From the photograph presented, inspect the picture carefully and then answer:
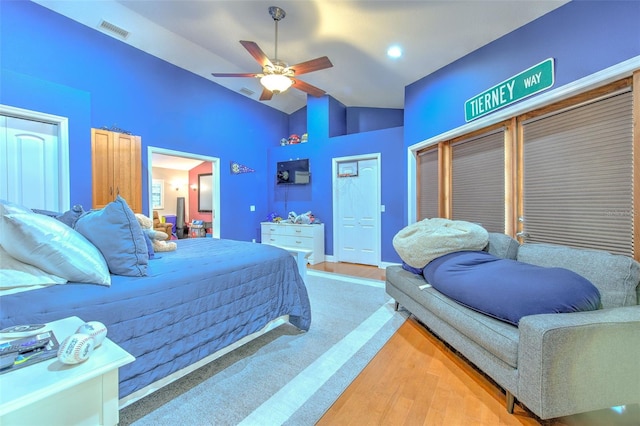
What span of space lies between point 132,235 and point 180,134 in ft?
11.1

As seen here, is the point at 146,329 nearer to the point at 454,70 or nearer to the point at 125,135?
the point at 125,135

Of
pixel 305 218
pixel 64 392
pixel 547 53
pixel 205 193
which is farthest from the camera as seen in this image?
pixel 205 193

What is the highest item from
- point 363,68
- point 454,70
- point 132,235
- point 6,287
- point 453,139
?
point 363,68

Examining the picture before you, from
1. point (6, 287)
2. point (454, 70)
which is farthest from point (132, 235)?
point (454, 70)

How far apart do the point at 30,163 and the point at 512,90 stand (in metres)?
4.90

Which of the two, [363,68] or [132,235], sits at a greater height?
[363,68]

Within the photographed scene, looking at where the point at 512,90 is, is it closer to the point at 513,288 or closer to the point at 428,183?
the point at 428,183

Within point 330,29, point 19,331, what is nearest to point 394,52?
point 330,29

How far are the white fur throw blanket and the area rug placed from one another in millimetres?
701

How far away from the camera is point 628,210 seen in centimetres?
181

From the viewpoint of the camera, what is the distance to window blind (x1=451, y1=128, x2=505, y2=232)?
2.84 m

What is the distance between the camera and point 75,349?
30.5 inches

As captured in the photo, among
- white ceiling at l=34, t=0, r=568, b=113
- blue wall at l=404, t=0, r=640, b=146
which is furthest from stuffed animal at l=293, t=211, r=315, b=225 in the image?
blue wall at l=404, t=0, r=640, b=146

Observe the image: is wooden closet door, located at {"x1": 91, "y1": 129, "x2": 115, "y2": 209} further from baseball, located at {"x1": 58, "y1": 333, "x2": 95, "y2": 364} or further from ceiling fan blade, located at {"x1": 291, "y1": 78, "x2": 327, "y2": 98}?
baseball, located at {"x1": 58, "y1": 333, "x2": 95, "y2": 364}
